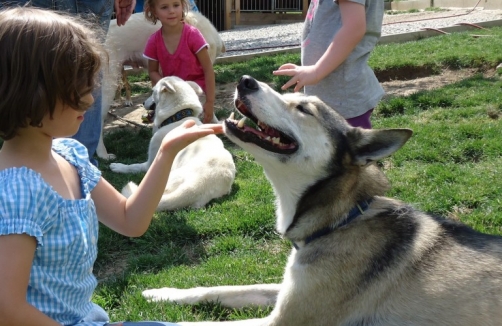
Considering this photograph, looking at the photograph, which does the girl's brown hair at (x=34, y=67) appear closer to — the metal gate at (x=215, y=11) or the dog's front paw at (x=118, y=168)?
the dog's front paw at (x=118, y=168)

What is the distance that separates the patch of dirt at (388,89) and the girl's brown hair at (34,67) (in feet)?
20.6

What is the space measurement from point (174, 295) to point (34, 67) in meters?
1.95

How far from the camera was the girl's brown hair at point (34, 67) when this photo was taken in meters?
1.84

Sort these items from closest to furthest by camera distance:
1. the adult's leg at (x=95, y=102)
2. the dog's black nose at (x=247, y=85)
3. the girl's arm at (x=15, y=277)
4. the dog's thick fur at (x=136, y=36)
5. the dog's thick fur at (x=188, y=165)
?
the girl's arm at (x=15, y=277), the dog's black nose at (x=247, y=85), the adult's leg at (x=95, y=102), the dog's thick fur at (x=188, y=165), the dog's thick fur at (x=136, y=36)

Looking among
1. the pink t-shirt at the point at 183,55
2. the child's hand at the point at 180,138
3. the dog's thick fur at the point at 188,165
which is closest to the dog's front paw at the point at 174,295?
the child's hand at the point at 180,138

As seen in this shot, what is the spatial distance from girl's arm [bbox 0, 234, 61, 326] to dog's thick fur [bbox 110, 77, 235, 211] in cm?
287

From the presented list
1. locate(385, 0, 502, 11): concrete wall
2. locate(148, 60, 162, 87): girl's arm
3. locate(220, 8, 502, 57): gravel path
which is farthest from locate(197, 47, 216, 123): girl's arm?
locate(385, 0, 502, 11): concrete wall

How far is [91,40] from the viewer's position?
2107 mm

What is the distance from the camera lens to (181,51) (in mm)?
7031

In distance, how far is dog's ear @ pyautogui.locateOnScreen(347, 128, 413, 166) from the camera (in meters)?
2.85

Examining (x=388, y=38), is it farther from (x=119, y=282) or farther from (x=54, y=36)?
(x=54, y=36)

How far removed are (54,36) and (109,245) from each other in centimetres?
266

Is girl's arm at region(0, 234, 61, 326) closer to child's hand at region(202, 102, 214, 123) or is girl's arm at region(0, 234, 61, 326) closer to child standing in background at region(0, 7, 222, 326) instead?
child standing in background at region(0, 7, 222, 326)

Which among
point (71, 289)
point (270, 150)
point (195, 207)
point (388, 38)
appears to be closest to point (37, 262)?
point (71, 289)
